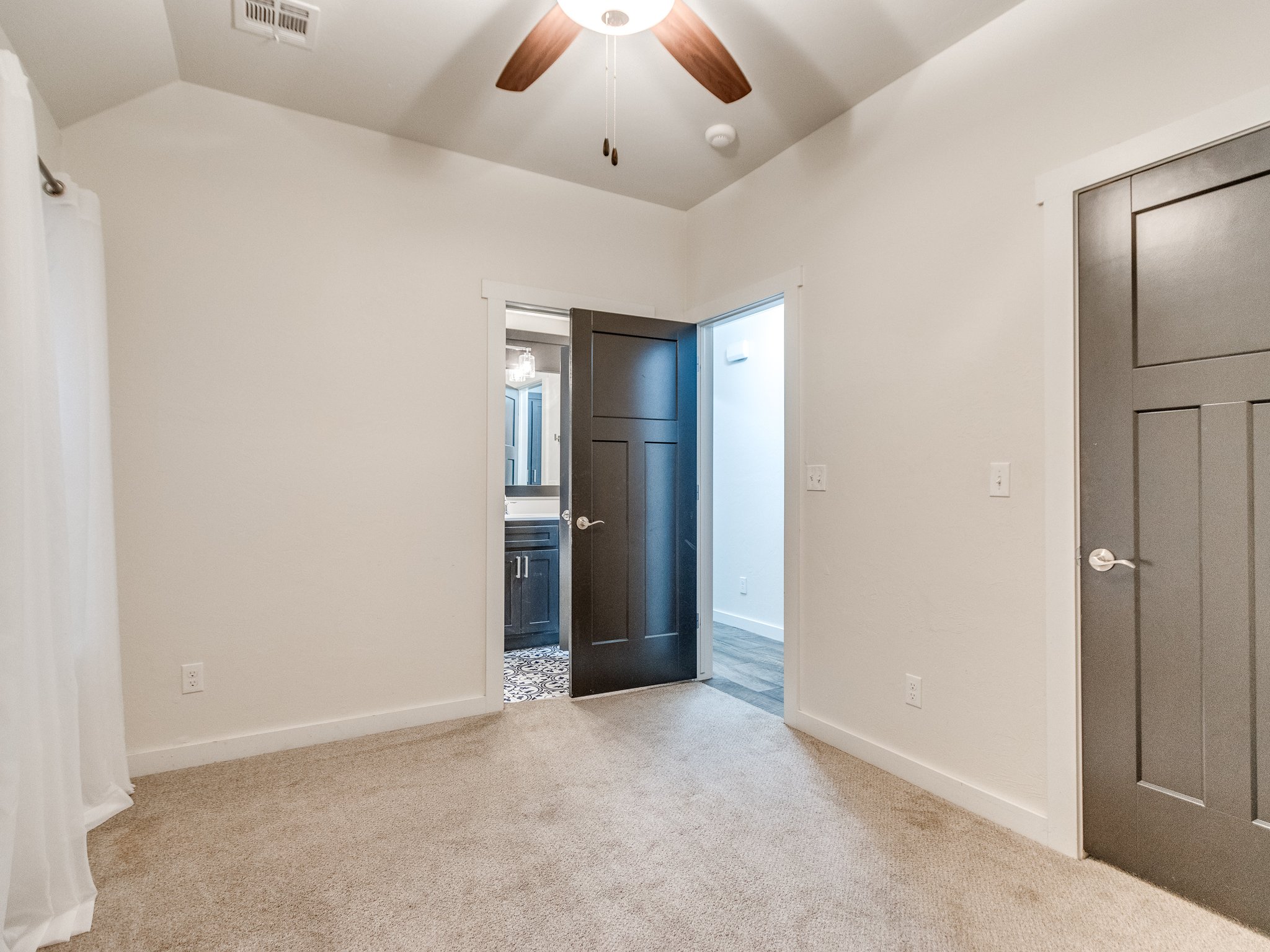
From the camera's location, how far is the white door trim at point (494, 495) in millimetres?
3207

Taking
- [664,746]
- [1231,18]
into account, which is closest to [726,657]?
[664,746]

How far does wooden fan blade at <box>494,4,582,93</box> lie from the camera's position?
5.84ft

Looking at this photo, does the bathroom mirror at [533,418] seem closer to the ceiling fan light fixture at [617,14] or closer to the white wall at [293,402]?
the white wall at [293,402]

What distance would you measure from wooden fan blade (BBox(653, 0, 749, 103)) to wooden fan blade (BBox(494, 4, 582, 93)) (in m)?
0.24

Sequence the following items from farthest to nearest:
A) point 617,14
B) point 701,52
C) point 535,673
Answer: point 535,673 < point 701,52 < point 617,14

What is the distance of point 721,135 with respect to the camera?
2.94 meters

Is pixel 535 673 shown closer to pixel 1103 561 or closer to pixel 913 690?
pixel 913 690

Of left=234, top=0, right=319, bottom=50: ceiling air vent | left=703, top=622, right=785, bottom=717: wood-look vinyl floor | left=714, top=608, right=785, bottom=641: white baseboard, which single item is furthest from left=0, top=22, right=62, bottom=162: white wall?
left=714, top=608, right=785, bottom=641: white baseboard

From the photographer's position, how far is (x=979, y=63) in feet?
7.41

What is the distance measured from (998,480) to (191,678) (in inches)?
120

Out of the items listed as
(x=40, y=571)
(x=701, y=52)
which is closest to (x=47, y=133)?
(x=40, y=571)

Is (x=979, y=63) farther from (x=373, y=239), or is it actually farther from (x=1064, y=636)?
(x=373, y=239)

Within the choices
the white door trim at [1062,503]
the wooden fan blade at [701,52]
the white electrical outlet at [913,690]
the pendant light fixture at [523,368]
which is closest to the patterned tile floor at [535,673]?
the white electrical outlet at [913,690]

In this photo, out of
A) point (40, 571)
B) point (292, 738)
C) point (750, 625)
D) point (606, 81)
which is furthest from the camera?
point (750, 625)
